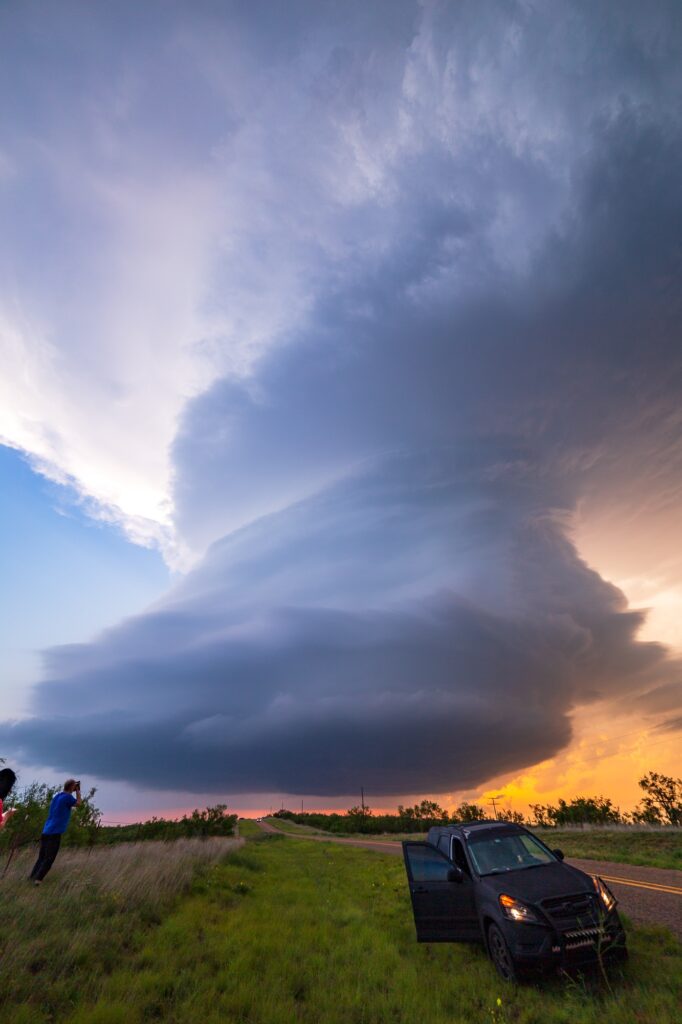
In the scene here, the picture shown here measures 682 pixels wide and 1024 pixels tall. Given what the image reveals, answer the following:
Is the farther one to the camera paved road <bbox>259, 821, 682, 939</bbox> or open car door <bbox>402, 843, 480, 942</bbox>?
paved road <bbox>259, 821, 682, 939</bbox>

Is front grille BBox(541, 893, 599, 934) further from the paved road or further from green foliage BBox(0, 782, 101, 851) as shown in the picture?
green foliage BBox(0, 782, 101, 851)

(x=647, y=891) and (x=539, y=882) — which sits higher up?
(x=539, y=882)

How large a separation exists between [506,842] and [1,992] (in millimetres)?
7611

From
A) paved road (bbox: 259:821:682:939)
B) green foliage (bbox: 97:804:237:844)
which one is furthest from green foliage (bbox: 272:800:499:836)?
paved road (bbox: 259:821:682:939)

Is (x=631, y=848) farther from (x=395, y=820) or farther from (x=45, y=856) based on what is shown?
(x=395, y=820)

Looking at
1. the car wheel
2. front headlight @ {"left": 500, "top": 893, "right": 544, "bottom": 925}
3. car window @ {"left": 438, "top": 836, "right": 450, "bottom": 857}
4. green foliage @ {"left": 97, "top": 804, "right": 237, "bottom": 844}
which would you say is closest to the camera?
front headlight @ {"left": 500, "top": 893, "right": 544, "bottom": 925}

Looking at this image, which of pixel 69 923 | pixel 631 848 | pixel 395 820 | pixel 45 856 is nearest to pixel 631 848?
pixel 631 848

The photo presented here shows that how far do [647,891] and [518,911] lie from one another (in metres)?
7.56

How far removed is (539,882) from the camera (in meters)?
7.14

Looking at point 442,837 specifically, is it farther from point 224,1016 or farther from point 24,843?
point 24,843

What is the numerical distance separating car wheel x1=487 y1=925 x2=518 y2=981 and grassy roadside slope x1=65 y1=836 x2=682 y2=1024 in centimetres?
20

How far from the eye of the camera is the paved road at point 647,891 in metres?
9.07

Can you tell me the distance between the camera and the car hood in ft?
22.3

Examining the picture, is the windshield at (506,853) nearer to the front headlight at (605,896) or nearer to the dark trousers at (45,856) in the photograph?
the front headlight at (605,896)
